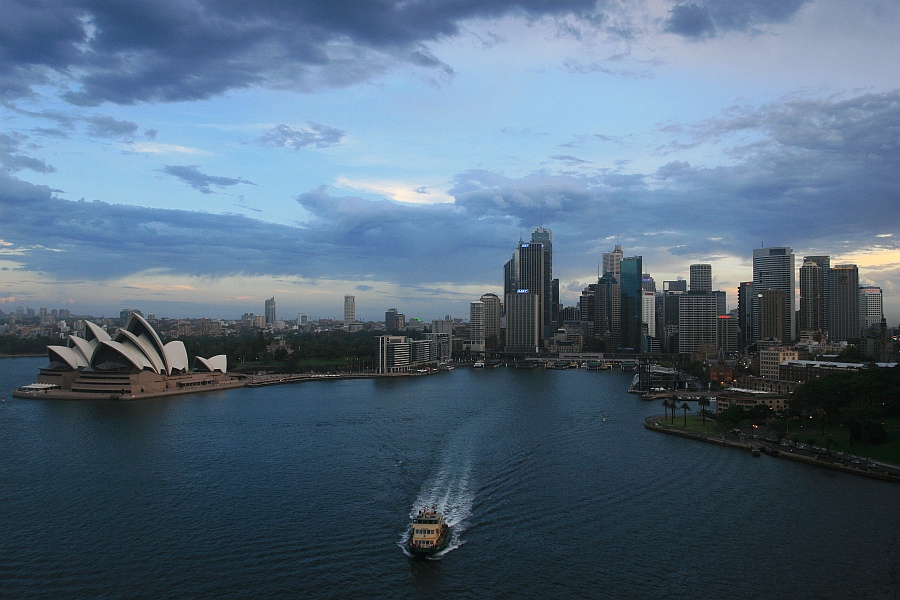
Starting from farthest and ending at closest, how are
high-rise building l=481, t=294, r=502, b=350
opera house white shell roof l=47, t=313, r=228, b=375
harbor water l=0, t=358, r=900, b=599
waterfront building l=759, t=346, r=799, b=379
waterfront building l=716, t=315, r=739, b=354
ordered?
high-rise building l=481, t=294, r=502, b=350 → waterfront building l=716, t=315, r=739, b=354 → waterfront building l=759, t=346, r=799, b=379 → opera house white shell roof l=47, t=313, r=228, b=375 → harbor water l=0, t=358, r=900, b=599

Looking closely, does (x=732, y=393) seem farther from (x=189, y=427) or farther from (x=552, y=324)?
(x=552, y=324)

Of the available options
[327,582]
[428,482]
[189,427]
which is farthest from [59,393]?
[327,582]

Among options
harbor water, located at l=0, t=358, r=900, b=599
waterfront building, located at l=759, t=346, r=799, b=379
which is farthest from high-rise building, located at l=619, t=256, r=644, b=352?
harbor water, located at l=0, t=358, r=900, b=599

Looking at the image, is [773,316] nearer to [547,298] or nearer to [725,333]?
[725,333]

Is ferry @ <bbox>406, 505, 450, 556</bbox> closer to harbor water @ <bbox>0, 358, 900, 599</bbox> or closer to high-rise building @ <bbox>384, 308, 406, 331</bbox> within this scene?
harbor water @ <bbox>0, 358, 900, 599</bbox>

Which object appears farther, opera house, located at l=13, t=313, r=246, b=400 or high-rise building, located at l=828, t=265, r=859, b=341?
high-rise building, located at l=828, t=265, r=859, b=341

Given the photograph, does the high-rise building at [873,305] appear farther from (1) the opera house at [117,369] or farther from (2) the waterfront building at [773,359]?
(1) the opera house at [117,369]

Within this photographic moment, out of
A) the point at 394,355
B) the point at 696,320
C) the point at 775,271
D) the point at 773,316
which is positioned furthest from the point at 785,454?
the point at 775,271
